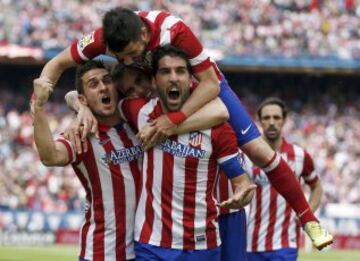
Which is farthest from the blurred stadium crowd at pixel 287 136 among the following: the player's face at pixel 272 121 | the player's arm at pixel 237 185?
the player's arm at pixel 237 185

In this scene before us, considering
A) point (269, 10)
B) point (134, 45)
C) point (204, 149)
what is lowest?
point (204, 149)

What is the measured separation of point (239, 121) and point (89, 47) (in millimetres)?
981

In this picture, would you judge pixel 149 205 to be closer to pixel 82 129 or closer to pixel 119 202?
pixel 119 202

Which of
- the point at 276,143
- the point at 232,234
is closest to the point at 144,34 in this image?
the point at 232,234

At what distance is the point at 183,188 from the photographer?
18.3 feet

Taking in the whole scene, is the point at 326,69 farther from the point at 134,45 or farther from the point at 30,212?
the point at 134,45

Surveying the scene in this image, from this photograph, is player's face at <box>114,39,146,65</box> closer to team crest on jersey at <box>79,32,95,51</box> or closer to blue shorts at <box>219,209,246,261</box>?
team crest on jersey at <box>79,32,95,51</box>

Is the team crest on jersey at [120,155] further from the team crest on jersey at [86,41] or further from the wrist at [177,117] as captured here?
the team crest on jersey at [86,41]

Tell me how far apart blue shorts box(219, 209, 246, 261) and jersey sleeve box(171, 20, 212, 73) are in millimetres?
1169

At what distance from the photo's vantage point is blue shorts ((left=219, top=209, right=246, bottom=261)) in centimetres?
631

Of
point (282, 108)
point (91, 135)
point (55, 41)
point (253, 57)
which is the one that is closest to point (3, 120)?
point (55, 41)

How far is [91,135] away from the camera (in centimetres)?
585

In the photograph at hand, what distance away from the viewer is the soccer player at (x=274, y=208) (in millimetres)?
8758

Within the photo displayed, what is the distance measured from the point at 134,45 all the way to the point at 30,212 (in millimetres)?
16540
